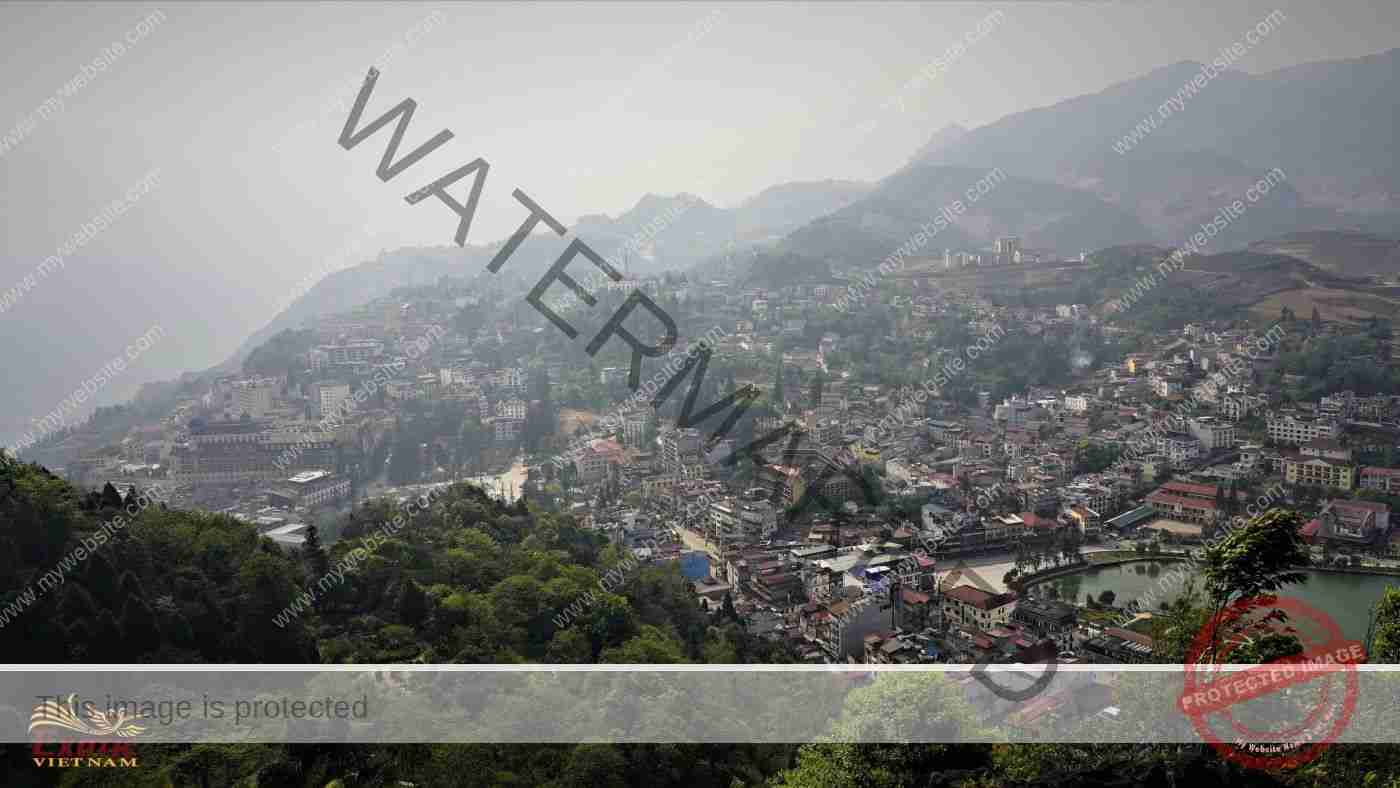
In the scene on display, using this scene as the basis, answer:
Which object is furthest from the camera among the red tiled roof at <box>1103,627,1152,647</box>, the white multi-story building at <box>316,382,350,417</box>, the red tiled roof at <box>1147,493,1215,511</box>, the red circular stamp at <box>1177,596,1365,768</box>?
the white multi-story building at <box>316,382,350,417</box>

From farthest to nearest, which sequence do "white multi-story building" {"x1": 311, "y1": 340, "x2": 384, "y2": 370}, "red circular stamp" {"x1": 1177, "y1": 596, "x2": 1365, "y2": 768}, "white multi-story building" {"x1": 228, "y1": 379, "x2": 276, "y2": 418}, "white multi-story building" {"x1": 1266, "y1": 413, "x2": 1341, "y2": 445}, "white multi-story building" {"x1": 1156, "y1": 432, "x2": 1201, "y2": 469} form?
"white multi-story building" {"x1": 311, "y1": 340, "x2": 384, "y2": 370}
"white multi-story building" {"x1": 228, "y1": 379, "x2": 276, "y2": 418}
"white multi-story building" {"x1": 1156, "y1": 432, "x2": 1201, "y2": 469}
"white multi-story building" {"x1": 1266, "y1": 413, "x2": 1341, "y2": 445}
"red circular stamp" {"x1": 1177, "y1": 596, "x2": 1365, "y2": 768}

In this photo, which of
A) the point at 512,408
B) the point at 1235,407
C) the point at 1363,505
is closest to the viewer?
the point at 1363,505

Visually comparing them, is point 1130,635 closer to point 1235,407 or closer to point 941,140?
point 1235,407

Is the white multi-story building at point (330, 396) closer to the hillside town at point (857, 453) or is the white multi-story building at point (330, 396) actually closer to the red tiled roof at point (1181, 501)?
the hillside town at point (857, 453)

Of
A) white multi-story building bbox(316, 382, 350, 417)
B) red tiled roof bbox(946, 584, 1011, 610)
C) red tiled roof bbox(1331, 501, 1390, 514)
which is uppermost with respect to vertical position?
white multi-story building bbox(316, 382, 350, 417)

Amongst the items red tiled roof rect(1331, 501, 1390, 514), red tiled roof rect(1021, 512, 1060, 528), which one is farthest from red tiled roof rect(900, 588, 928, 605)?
red tiled roof rect(1331, 501, 1390, 514)

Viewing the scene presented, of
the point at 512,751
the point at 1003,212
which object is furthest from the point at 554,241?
the point at 512,751

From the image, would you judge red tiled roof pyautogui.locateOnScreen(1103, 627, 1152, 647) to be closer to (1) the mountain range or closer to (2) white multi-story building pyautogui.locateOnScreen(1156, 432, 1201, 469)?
(2) white multi-story building pyautogui.locateOnScreen(1156, 432, 1201, 469)

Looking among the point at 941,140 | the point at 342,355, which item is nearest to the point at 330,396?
the point at 342,355

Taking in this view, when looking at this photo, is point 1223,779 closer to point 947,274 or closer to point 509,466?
point 509,466

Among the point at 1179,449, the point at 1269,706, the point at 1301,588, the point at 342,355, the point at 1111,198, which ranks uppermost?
the point at 1111,198
